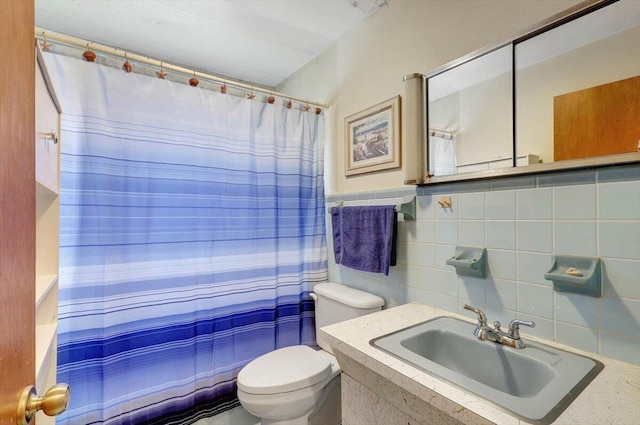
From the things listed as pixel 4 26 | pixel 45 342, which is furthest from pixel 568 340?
pixel 45 342

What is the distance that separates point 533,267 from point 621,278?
0.21 m

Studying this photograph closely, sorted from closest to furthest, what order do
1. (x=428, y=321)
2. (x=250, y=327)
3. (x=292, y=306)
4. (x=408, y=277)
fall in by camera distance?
(x=428, y=321) < (x=408, y=277) < (x=250, y=327) < (x=292, y=306)

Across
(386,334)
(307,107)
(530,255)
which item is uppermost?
(307,107)

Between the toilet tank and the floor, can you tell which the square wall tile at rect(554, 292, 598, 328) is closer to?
the toilet tank

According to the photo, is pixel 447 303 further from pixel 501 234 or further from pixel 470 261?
pixel 501 234

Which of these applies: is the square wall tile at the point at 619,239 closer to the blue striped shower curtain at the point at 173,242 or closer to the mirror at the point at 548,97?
the mirror at the point at 548,97

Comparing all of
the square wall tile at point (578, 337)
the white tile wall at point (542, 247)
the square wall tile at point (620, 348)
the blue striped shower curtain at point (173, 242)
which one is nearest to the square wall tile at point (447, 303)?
the white tile wall at point (542, 247)

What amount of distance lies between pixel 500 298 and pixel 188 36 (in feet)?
7.04

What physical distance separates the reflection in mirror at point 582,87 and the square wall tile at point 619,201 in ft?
0.32

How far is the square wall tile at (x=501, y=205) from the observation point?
1057mm

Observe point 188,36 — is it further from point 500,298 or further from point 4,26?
point 500,298

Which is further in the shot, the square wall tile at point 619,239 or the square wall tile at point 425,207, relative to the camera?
the square wall tile at point 425,207

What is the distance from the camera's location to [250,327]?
1.71m

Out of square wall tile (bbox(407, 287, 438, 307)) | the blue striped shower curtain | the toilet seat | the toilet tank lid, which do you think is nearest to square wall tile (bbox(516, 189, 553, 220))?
square wall tile (bbox(407, 287, 438, 307))
